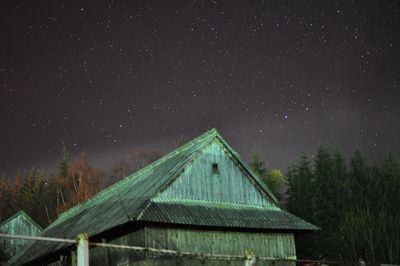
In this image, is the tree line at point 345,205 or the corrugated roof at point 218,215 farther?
the tree line at point 345,205

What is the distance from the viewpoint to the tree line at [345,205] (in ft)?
131

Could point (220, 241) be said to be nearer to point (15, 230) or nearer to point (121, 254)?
point (121, 254)

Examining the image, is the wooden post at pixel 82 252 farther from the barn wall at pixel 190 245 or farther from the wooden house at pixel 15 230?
the wooden house at pixel 15 230

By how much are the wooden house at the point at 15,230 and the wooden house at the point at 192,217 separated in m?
17.1

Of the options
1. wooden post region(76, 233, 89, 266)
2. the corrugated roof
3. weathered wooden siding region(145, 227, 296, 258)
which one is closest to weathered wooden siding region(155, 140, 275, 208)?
the corrugated roof

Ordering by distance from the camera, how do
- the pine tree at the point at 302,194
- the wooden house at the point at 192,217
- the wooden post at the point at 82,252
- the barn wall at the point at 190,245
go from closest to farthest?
the wooden post at the point at 82,252 < the barn wall at the point at 190,245 < the wooden house at the point at 192,217 < the pine tree at the point at 302,194

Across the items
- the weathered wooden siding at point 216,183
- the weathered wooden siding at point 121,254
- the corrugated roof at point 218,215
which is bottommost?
the weathered wooden siding at point 121,254

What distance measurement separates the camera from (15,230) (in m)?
45.1

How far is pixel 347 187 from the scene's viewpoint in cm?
5362

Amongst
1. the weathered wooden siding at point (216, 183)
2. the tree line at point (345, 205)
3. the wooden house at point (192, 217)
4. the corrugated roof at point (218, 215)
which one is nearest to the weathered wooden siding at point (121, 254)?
the wooden house at point (192, 217)

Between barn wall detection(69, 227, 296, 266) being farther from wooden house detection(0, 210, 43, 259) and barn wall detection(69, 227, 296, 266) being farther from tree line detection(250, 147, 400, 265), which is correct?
wooden house detection(0, 210, 43, 259)

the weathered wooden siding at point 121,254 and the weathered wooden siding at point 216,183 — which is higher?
the weathered wooden siding at point 216,183

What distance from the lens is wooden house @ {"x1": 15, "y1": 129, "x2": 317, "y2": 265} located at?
2078 centimetres

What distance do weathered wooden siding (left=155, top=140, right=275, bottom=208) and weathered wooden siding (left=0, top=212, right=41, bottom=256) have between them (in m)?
24.8
